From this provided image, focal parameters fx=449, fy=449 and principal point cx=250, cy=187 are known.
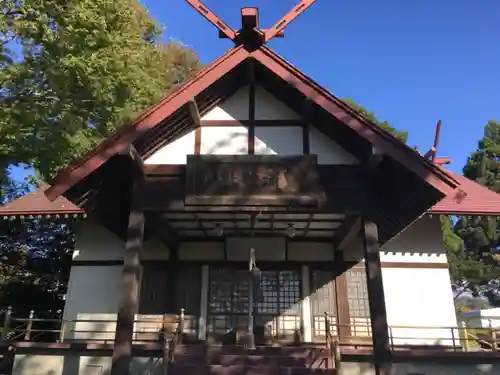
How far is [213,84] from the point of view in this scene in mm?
8953

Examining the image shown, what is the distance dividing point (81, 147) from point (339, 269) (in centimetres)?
924

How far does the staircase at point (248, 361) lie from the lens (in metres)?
8.48

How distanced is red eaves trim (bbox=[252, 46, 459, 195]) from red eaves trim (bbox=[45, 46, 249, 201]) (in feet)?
1.98

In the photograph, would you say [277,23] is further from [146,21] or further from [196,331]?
[146,21]

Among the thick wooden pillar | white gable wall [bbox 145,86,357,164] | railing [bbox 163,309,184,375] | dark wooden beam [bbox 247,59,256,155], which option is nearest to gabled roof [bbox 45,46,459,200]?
dark wooden beam [bbox 247,59,256,155]

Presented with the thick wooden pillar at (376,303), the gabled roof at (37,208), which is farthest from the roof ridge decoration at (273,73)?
the gabled roof at (37,208)

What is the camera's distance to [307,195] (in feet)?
26.9

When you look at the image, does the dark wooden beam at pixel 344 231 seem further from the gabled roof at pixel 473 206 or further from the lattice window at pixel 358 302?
the gabled roof at pixel 473 206

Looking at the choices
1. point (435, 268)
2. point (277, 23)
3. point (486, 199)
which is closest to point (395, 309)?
point (435, 268)

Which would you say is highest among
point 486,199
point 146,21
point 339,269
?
point 146,21

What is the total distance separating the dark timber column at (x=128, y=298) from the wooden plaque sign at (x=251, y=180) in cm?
109

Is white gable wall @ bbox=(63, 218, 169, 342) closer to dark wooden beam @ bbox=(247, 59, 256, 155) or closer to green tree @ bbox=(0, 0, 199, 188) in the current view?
green tree @ bbox=(0, 0, 199, 188)

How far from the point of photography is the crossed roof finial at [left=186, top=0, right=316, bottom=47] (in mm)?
→ 8398

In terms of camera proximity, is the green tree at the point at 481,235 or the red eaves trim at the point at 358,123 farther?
the green tree at the point at 481,235
